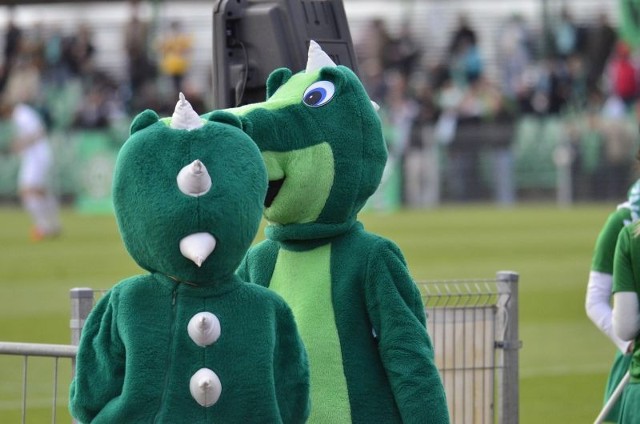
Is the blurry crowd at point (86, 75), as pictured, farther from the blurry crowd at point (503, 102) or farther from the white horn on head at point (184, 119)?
the white horn on head at point (184, 119)

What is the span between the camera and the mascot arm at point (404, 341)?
168 inches

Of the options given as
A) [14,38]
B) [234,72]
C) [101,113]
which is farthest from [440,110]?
[234,72]

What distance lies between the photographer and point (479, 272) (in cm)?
1538

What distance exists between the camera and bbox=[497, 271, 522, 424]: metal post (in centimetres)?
564

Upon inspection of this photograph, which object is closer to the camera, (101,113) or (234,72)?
(234,72)

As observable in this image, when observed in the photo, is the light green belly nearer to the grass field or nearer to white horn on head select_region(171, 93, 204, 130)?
white horn on head select_region(171, 93, 204, 130)

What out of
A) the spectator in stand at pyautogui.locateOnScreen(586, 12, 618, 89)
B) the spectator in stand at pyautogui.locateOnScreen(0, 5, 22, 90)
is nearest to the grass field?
the spectator in stand at pyautogui.locateOnScreen(586, 12, 618, 89)

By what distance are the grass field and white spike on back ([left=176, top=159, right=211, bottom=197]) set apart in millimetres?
4680

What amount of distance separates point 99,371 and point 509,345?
224 centimetres

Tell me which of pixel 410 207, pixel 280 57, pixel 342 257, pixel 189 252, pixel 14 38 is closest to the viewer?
pixel 189 252

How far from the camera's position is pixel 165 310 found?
382 cm

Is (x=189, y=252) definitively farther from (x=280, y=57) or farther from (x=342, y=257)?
→ (x=280, y=57)

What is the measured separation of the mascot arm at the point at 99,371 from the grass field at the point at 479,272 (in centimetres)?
436

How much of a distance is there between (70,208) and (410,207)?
735cm
